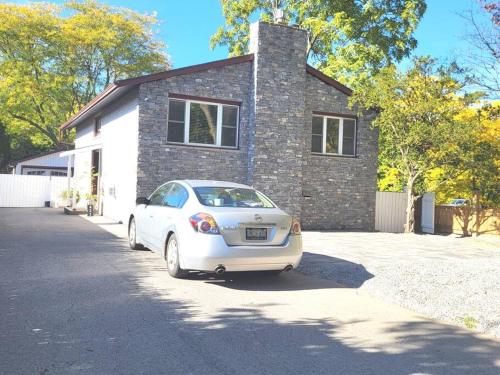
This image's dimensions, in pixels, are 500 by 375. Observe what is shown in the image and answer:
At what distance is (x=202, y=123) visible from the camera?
15500 millimetres

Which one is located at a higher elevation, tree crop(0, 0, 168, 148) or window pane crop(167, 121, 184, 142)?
tree crop(0, 0, 168, 148)

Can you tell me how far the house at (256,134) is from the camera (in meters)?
14.9

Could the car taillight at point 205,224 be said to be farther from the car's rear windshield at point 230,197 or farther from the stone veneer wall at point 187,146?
the stone veneer wall at point 187,146

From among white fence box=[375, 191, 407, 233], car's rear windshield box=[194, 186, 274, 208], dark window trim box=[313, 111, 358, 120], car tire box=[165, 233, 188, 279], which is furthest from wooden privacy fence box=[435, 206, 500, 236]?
car tire box=[165, 233, 188, 279]

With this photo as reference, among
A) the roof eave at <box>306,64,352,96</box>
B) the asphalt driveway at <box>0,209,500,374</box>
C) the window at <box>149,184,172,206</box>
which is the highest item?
the roof eave at <box>306,64,352,96</box>

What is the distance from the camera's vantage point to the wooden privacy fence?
18.4m

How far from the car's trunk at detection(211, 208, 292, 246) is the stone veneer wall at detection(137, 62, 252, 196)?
25.4 feet

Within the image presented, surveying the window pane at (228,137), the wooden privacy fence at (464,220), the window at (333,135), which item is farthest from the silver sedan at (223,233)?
the wooden privacy fence at (464,220)

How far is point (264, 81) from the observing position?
15805 millimetres

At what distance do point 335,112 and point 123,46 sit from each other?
927 inches

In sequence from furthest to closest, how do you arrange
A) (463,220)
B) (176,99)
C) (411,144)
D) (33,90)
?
(33,90), (463,220), (411,144), (176,99)

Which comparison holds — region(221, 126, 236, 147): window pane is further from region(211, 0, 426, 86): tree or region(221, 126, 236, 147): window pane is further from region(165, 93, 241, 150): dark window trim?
region(211, 0, 426, 86): tree

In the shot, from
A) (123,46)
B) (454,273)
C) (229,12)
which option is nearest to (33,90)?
(123,46)

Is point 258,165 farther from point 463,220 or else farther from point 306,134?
point 463,220
